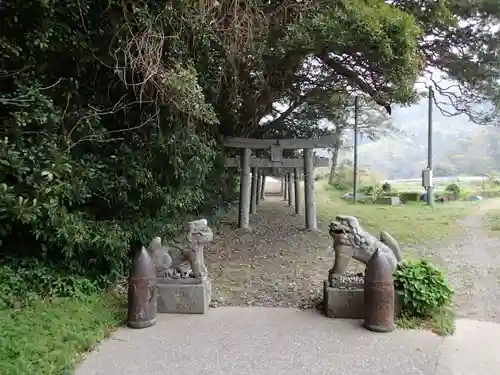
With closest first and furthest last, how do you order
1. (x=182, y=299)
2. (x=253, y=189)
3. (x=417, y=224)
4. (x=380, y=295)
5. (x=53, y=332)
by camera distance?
(x=53, y=332)
(x=380, y=295)
(x=182, y=299)
(x=417, y=224)
(x=253, y=189)

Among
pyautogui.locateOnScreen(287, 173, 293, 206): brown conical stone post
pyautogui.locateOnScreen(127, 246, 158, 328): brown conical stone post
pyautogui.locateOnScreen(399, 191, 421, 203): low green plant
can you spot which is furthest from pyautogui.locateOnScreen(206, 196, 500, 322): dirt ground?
pyautogui.locateOnScreen(399, 191, 421, 203): low green plant

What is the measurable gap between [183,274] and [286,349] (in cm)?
124

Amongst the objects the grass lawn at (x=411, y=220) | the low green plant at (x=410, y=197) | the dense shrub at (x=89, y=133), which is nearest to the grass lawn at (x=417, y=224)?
the grass lawn at (x=411, y=220)

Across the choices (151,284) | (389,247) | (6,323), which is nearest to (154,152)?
(151,284)

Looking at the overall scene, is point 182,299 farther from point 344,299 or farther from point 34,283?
point 344,299

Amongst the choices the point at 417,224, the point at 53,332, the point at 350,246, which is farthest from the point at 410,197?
the point at 53,332

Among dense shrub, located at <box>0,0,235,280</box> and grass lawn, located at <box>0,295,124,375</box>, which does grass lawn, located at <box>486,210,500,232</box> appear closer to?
dense shrub, located at <box>0,0,235,280</box>

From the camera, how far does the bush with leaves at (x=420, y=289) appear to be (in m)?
3.55

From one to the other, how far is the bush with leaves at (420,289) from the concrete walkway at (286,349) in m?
0.24

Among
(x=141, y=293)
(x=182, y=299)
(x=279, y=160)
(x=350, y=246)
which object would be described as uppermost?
(x=279, y=160)

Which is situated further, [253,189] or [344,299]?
[253,189]

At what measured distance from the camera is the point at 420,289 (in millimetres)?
3549

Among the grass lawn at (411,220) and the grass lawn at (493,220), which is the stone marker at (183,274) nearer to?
the grass lawn at (411,220)

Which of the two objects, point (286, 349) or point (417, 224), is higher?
point (417, 224)
